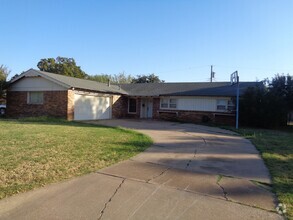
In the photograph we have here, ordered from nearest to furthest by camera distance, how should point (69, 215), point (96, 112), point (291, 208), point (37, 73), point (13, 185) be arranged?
point (69, 215) → point (291, 208) → point (13, 185) → point (37, 73) → point (96, 112)

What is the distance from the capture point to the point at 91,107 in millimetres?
21156

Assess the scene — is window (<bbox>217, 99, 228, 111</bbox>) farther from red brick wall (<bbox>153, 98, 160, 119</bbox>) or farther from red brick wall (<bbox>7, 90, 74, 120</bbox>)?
A: red brick wall (<bbox>7, 90, 74, 120</bbox>)

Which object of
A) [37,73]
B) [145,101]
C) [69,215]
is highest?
[37,73]

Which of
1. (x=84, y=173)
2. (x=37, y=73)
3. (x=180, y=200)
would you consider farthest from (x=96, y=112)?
(x=180, y=200)

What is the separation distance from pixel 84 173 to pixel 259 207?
341cm

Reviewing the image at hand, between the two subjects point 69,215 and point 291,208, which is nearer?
point 69,215

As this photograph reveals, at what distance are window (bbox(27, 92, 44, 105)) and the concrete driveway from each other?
52.1 feet

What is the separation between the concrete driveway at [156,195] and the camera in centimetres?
373

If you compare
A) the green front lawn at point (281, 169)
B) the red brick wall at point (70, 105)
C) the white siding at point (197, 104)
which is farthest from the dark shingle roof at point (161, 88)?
the green front lawn at point (281, 169)

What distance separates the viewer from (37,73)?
65.4 ft

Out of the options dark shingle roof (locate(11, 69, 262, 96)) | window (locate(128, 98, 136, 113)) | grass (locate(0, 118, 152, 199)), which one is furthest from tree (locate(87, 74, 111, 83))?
grass (locate(0, 118, 152, 199))

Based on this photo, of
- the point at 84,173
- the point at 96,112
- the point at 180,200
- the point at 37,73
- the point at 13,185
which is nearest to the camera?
the point at 180,200

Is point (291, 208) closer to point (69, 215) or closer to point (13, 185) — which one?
point (69, 215)

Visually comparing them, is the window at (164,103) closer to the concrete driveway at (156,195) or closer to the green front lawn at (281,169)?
the green front lawn at (281,169)
